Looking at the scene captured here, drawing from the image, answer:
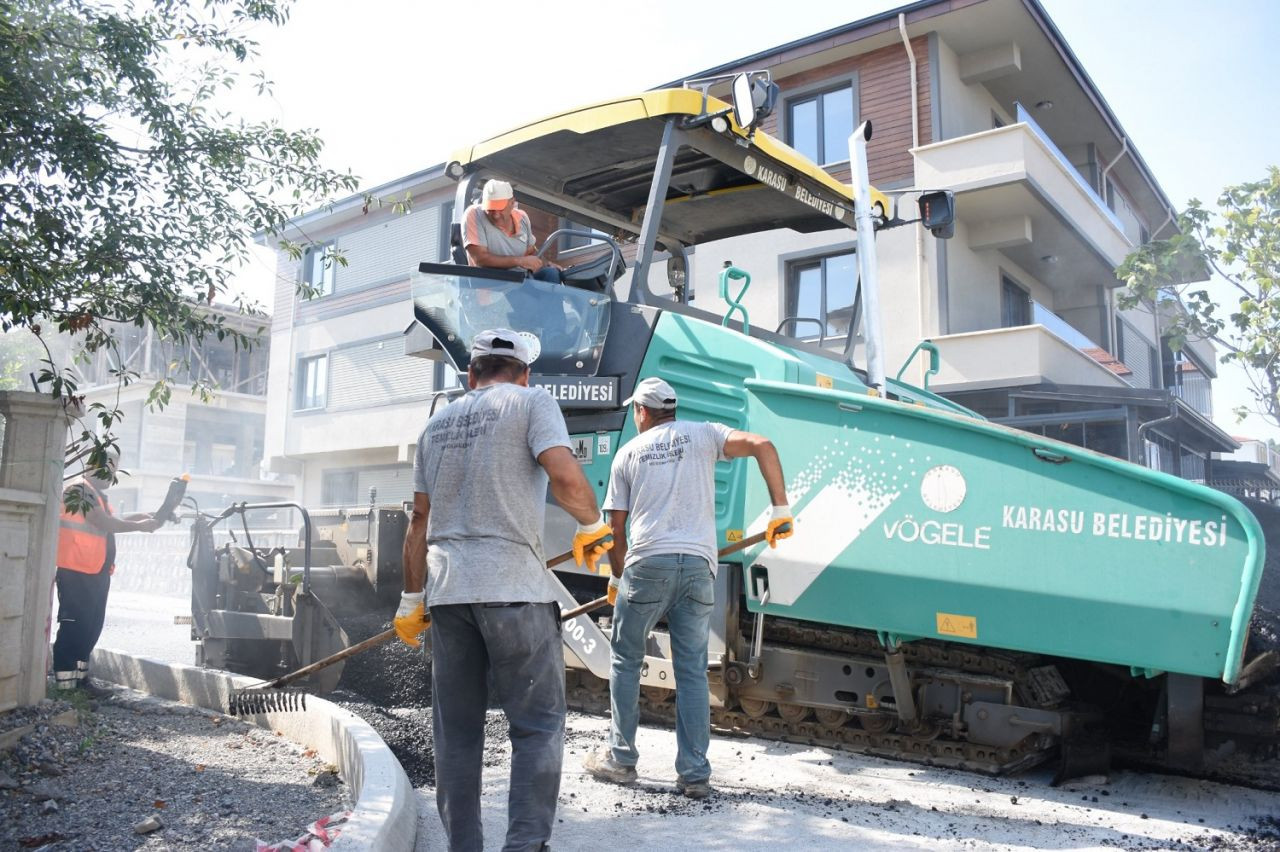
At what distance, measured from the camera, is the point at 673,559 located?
457 cm

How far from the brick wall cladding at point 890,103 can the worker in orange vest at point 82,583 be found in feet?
38.9

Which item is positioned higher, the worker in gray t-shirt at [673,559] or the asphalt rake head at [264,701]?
the worker in gray t-shirt at [673,559]

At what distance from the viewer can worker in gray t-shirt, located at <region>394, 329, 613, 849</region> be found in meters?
3.21

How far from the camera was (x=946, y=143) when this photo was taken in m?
15.0

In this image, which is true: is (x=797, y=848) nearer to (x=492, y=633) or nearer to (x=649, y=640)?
(x=492, y=633)

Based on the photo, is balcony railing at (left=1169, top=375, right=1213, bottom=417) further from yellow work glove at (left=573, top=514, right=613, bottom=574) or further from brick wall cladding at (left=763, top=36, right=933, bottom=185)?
yellow work glove at (left=573, top=514, right=613, bottom=574)

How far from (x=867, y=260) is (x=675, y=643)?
2303 mm

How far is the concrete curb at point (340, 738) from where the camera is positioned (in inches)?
136

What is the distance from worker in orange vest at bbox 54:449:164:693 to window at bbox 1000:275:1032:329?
44.7ft

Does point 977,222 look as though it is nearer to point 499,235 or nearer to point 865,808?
point 499,235

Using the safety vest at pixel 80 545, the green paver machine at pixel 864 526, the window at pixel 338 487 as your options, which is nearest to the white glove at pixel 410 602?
the green paver machine at pixel 864 526

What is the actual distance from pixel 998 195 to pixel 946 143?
1077mm

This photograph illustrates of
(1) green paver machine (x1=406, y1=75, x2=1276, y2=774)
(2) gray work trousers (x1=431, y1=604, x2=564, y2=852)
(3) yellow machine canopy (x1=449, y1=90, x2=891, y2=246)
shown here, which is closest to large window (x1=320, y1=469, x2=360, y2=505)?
(3) yellow machine canopy (x1=449, y1=90, x2=891, y2=246)

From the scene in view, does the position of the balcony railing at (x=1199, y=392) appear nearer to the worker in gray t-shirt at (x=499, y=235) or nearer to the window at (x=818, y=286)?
the window at (x=818, y=286)
